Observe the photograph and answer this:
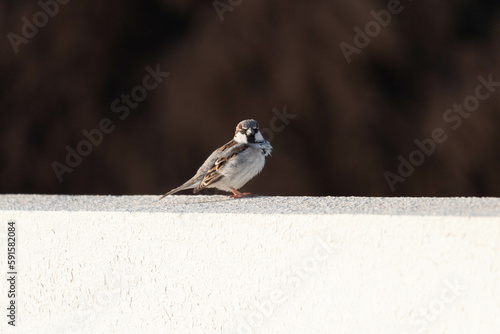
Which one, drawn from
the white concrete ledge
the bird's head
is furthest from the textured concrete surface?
the bird's head

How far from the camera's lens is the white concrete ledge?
126 centimetres

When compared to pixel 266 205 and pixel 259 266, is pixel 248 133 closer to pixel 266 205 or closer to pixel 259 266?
pixel 266 205

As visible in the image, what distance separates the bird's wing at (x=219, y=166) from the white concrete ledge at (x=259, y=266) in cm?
6

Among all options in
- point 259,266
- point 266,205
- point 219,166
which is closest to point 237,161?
point 219,166

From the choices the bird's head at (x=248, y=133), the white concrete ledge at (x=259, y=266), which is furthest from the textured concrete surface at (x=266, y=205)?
the bird's head at (x=248, y=133)

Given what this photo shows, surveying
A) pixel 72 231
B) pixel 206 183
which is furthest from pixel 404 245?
pixel 72 231

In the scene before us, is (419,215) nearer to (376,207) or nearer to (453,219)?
(453,219)

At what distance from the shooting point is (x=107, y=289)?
1.50m

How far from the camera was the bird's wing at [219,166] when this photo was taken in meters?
1.70

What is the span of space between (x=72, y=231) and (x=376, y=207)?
72cm

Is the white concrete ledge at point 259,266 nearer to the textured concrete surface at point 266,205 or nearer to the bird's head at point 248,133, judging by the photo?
the textured concrete surface at point 266,205

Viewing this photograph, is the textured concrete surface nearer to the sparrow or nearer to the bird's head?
the sparrow

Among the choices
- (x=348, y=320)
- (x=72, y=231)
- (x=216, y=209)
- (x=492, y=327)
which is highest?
(x=72, y=231)

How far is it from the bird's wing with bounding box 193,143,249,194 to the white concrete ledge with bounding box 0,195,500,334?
0.20 feet
